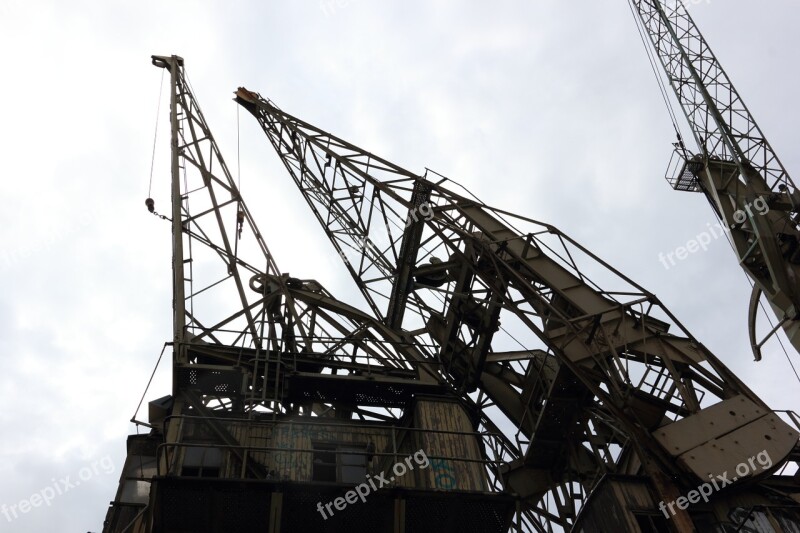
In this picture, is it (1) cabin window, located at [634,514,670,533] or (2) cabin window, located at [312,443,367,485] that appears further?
(2) cabin window, located at [312,443,367,485]

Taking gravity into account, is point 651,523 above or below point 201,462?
below

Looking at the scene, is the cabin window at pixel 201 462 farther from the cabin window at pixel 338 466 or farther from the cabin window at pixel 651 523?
the cabin window at pixel 651 523

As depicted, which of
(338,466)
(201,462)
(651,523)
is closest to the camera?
(651,523)

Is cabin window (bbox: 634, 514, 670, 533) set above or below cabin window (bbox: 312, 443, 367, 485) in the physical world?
below

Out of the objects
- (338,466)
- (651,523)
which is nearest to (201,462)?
(338,466)

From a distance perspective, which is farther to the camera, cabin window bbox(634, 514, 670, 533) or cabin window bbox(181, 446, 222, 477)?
cabin window bbox(181, 446, 222, 477)

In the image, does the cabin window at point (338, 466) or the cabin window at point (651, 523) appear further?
the cabin window at point (338, 466)

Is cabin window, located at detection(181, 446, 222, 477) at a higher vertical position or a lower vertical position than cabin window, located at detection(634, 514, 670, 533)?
higher

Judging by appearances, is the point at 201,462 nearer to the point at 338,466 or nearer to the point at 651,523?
the point at 338,466

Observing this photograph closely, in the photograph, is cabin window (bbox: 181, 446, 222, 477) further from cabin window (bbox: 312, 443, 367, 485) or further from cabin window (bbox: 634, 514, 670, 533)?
cabin window (bbox: 634, 514, 670, 533)

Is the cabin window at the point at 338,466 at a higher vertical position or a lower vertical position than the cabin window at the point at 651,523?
higher

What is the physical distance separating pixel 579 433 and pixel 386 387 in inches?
185

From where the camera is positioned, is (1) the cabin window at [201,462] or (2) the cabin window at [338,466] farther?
(2) the cabin window at [338,466]

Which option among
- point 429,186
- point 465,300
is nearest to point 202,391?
point 465,300
